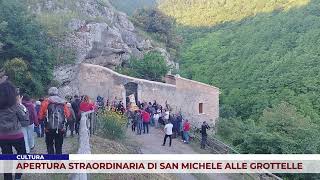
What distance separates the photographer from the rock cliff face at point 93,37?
80.6 feet

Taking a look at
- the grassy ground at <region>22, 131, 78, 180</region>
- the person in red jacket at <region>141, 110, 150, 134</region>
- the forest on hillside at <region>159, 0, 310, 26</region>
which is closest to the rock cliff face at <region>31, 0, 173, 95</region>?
the person in red jacket at <region>141, 110, 150, 134</region>

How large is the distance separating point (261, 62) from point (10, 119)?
54.6 metres

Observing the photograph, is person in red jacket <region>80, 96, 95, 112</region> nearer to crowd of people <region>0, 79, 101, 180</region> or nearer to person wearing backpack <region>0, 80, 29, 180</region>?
crowd of people <region>0, 79, 101, 180</region>

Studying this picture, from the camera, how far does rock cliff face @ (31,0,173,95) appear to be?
2458 cm

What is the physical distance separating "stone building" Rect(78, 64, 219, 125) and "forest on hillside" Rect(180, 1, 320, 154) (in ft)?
34.2

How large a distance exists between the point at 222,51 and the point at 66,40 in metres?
43.4

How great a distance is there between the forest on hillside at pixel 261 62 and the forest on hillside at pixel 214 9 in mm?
4028

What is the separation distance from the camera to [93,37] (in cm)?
2600

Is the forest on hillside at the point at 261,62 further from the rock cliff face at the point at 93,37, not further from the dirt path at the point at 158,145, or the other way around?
the dirt path at the point at 158,145

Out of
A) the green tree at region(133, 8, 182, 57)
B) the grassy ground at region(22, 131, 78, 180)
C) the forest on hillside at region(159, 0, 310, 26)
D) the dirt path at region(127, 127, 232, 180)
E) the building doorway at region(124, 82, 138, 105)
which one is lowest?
the dirt path at region(127, 127, 232, 180)

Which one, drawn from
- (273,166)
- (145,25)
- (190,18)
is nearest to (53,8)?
(145,25)

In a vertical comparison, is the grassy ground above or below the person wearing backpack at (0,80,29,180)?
below

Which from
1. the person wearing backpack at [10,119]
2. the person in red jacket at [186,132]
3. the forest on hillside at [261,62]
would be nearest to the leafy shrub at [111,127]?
the person in red jacket at [186,132]

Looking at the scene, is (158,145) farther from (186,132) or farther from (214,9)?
(214,9)
